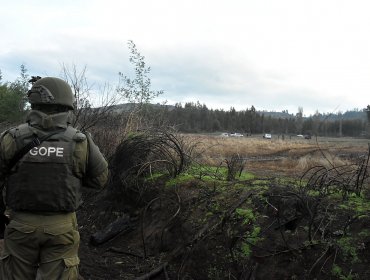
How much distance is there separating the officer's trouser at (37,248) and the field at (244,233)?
251cm

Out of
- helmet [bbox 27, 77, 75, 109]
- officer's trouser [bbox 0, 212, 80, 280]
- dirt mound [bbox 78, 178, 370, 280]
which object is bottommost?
dirt mound [bbox 78, 178, 370, 280]

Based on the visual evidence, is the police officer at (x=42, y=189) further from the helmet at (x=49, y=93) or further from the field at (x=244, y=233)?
the field at (x=244, y=233)

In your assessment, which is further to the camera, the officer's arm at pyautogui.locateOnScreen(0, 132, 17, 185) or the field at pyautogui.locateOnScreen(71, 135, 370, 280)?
the field at pyautogui.locateOnScreen(71, 135, 370, 280)

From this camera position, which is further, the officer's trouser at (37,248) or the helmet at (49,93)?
the helmet at (49,93)

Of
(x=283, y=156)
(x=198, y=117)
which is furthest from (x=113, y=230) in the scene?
(x=198, y=117)

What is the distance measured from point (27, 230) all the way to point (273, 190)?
3.87 metres

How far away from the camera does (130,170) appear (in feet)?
29.9

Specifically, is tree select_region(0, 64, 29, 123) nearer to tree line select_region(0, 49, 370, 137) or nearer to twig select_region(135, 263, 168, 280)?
tree line select_region(0, 49, 370, 137)

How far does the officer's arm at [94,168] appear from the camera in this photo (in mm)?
3578

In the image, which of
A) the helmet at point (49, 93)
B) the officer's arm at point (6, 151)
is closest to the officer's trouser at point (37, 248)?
the officer's arm at point (6, 151)

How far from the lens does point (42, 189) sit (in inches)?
130

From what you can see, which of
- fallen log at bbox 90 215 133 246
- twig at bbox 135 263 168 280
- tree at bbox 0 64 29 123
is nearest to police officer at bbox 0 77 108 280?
twig at bbox 135 263 168 280

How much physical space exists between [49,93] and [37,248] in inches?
49.0

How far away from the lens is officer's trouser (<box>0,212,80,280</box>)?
3.29 metres
